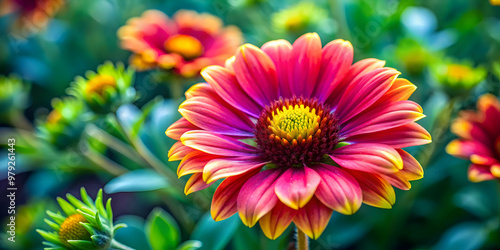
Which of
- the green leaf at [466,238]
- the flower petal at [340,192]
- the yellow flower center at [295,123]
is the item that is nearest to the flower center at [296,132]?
the yellow flower center at [295,123]

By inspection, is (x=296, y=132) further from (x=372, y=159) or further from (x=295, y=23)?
(x=295, y=23)

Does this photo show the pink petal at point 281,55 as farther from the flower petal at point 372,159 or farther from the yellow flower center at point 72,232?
the yellow flower center at point 72,232

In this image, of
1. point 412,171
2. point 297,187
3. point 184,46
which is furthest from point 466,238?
point 184,46

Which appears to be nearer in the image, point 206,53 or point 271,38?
point 206,53

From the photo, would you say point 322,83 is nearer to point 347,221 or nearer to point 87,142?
point 347,221

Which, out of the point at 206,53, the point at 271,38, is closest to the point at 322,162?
the point at 206,53

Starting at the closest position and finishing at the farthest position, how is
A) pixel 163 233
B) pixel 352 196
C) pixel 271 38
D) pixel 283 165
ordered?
pixel 352 196 → pixel 283 165 → pixel 163 233 → pixel 271 38
